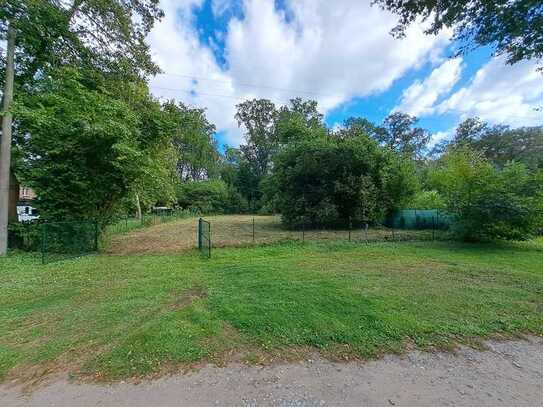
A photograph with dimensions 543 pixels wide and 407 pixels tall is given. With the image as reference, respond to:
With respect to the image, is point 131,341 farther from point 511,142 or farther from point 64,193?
point 511,142

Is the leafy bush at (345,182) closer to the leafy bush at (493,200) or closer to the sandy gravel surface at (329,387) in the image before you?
the leafy bush at (493,200)

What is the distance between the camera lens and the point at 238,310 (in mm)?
3990

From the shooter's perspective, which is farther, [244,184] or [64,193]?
[244,184]

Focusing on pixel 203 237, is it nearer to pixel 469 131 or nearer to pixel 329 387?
pixel 329 387

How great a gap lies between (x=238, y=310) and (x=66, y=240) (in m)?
7.32

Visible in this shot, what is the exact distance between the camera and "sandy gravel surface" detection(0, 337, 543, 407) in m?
2.22

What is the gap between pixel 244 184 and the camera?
4275 cm

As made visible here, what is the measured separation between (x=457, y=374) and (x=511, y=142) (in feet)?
141

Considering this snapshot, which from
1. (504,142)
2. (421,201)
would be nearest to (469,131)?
(504,142)

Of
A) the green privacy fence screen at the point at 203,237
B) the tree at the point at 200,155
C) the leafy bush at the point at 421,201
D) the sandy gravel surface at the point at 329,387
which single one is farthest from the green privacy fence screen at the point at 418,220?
the tree at the point at 200,155

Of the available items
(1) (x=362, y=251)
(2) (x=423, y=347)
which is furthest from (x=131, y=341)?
(1) (x=362, y=251)

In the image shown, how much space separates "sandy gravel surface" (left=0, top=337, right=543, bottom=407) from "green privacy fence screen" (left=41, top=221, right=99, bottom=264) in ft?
22.6

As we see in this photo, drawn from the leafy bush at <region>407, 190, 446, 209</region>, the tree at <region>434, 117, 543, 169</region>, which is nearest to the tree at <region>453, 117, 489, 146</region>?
the tree at <region>434, 117, 543, 169</region>

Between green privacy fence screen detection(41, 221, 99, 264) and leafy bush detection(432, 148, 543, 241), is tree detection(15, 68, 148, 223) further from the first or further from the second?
leafy bush detection(432, 148, 543, 241)
